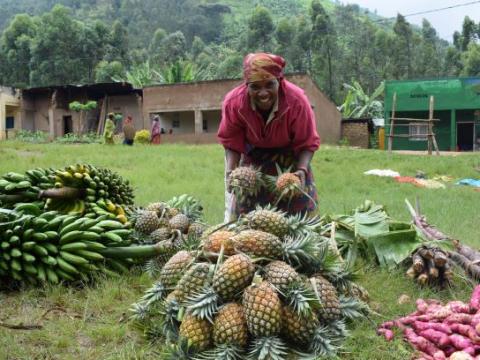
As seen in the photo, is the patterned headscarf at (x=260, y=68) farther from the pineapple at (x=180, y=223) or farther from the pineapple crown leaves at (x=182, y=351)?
the pineapple crown leaves at (x=182, y=351)

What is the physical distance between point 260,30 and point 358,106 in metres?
20.7

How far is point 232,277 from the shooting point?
8.34 feet

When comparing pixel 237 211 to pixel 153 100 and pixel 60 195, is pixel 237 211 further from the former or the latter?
pixel 153 100

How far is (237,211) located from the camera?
4031 millimetres

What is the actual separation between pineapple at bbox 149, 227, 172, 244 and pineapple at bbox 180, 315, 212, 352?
1559 millimetres

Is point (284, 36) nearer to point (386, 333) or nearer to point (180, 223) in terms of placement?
point (180, 223)

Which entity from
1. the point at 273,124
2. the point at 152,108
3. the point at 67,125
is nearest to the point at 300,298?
the point at 273,124

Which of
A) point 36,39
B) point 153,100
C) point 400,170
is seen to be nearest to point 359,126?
→ point 153,100

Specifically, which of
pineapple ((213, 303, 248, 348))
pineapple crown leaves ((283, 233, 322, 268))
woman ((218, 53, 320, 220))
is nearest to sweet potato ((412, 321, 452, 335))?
pineapple crown leaves ((283, 233, 322, 268))

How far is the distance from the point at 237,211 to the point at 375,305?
1.25 m

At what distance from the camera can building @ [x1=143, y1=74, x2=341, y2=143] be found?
25.5m

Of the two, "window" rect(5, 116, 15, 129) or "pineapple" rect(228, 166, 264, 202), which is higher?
"window" rect(5, 116, 15, 129)

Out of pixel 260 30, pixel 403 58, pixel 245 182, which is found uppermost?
pixel 260 30

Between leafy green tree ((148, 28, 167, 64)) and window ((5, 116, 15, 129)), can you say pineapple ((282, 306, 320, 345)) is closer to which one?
window ((5, 116, 15, 129))
